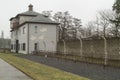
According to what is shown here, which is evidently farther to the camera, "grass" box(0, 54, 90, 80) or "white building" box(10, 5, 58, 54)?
"white building" box(10, 5, 58, 54)

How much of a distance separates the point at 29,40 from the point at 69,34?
1040 inches

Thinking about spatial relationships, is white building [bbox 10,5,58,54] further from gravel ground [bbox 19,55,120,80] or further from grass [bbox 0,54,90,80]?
grass [bbox 0,54,90,80]

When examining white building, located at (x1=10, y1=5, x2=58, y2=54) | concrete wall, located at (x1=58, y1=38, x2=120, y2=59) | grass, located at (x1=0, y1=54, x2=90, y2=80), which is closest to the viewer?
grass, located at (x1=0, y1=54, x2=90, y2=80)

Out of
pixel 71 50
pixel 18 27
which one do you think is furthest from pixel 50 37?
pixel 71 50

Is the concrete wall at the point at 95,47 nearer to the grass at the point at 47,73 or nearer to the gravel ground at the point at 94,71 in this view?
the gravel ground at the point at 94,71

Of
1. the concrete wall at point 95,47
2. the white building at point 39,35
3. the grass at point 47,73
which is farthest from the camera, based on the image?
the white building at point 39,35

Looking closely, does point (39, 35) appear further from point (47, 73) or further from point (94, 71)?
point (47, 73)

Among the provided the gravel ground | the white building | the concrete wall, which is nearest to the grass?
the gravel ground

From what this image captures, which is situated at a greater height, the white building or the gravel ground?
the white building

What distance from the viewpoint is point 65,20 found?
84.4 metres

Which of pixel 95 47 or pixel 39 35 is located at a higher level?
pixel 39 35

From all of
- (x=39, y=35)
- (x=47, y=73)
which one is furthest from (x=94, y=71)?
(x=39, y=35)

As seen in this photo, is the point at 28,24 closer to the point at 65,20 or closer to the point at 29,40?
the point at 29,40

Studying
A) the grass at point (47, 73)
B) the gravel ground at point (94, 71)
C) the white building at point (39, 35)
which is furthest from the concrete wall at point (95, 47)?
the white building at point (39, 35)
